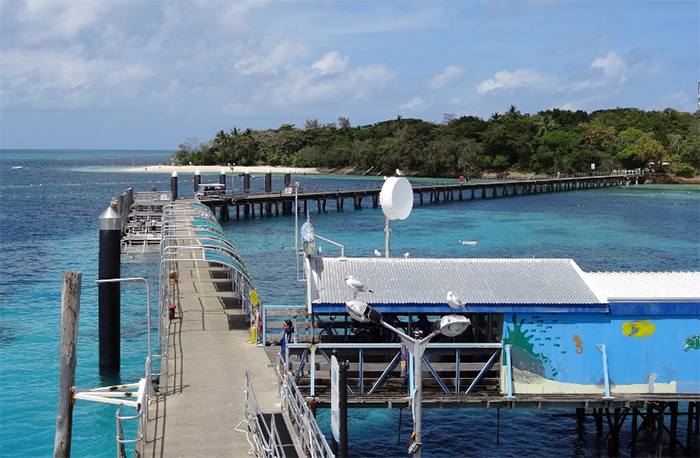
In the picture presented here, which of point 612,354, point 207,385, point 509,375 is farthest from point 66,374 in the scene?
point 612,354

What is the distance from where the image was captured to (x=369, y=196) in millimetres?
113875

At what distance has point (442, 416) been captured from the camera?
2256 centimetres

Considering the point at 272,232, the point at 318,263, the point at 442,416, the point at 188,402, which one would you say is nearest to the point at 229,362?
the point at 188,402

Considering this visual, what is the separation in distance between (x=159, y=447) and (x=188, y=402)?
7.98ft

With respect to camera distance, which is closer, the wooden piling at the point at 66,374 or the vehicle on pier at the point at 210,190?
the wooden piling at the point at 66,374

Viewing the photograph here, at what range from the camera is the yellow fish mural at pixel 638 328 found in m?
Result: 16.8

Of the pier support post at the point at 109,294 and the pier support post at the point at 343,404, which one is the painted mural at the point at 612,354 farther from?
the pier support post at the point at 109,294

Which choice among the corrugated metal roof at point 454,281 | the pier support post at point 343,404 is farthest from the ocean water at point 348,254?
the pier support post at point 343,404

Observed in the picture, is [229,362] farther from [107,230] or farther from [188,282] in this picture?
[188,282]

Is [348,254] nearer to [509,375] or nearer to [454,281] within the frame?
[454,281]

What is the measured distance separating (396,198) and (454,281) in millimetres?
2401

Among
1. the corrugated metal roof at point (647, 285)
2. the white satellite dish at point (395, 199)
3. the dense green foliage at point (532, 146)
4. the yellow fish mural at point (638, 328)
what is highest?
the dense green foliage at point (532, 146)

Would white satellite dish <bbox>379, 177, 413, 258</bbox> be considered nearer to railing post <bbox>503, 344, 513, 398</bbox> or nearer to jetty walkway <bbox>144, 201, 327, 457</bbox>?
railing post <bbox>503, 344, 513, 398</bbox>

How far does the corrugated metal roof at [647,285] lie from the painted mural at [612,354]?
18.2 inches
